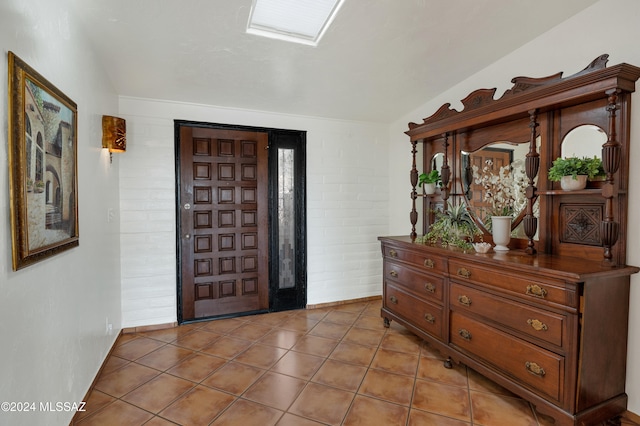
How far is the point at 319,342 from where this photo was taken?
2965 mm

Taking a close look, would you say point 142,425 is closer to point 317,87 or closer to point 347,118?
point 317,87

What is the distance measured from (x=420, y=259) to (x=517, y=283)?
0.89 m

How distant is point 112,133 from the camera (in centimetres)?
255

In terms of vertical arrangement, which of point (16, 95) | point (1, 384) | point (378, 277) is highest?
point (16, 95)

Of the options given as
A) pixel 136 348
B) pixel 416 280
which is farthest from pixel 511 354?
pixel 136 348

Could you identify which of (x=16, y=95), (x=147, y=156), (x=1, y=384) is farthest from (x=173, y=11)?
(x=1, y=384)

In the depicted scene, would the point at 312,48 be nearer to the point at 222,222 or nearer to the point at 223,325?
the point at 222,222

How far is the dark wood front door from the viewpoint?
11.2ft

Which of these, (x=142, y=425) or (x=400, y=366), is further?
(x=400, y=366)

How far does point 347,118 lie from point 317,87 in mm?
1033

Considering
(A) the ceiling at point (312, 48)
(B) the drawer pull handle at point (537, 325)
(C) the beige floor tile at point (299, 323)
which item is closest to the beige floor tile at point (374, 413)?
(B) the drawer pull handle at point (537, 325)

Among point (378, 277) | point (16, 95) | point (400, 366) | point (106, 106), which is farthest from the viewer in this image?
point (378, 277)

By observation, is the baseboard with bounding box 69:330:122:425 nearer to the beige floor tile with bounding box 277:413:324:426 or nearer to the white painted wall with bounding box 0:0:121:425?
the white painted wall with bounding box 0:0:121:425

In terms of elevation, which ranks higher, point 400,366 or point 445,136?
point 445,136
